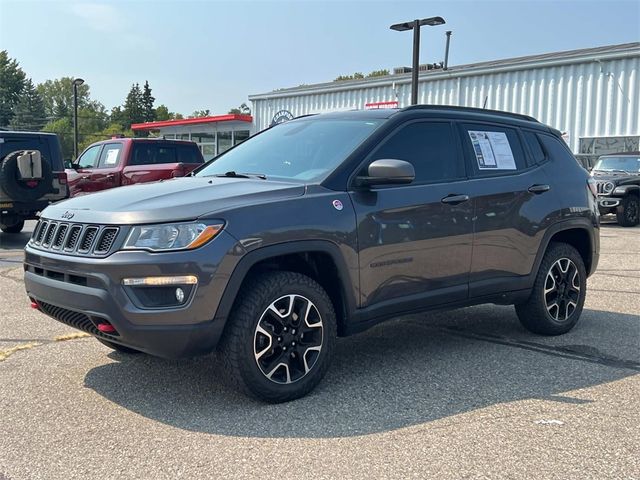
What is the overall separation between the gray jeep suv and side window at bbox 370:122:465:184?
11 mm

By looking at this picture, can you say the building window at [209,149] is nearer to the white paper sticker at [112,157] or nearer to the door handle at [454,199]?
the white paper sticker at [112,157]

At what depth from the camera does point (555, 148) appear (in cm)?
591

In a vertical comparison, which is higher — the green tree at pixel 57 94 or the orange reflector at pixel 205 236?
the green tree at pixel 57 94

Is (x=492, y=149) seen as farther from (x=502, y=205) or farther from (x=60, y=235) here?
(x=60, y=235)

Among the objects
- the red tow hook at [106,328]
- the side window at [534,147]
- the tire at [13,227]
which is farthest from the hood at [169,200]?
the tire at [13,227]

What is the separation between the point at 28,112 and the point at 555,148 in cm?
11066

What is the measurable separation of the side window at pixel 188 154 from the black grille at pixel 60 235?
9723mm

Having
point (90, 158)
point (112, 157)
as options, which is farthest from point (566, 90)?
point (90, 158)

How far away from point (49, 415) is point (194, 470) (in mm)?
1165

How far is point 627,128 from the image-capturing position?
20.3 meters

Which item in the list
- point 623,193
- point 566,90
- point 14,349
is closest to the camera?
point 14,349

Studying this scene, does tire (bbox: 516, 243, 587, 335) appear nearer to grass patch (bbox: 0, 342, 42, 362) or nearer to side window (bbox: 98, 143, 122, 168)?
grass patch (bbox: 0, 342, 42, 362)

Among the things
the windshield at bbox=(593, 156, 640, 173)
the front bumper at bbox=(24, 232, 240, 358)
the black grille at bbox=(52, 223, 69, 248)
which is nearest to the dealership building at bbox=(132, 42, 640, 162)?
the windshield at bbox=(593, 156, 640, 173)

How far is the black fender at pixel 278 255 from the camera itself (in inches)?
145
